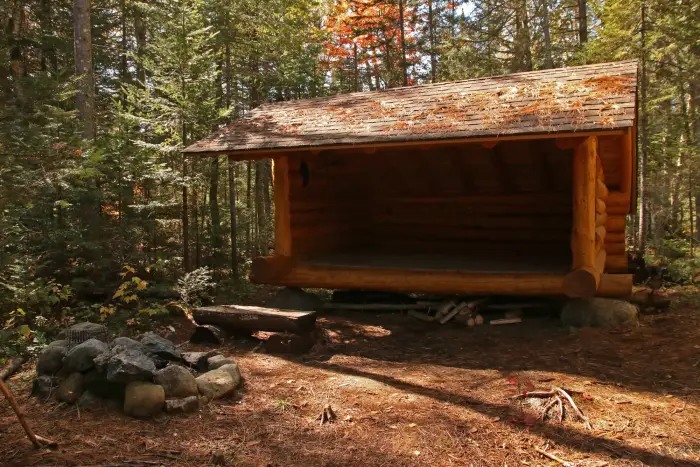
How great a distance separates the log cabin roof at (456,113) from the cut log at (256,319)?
2442 millimetres

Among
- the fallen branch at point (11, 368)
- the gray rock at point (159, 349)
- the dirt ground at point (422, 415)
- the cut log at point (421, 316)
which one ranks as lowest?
the cut log at point (421, 316)

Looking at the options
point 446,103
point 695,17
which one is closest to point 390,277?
point 446,103

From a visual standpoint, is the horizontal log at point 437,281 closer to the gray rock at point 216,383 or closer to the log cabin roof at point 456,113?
the log cabin roof at point 456,113

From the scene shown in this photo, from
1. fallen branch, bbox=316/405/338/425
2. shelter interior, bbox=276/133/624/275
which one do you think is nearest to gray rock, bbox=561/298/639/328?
shelter interior, bbox=276/133/624/275

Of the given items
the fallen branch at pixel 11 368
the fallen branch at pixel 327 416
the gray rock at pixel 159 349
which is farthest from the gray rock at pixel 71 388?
the fallen branch at pixel 327 416

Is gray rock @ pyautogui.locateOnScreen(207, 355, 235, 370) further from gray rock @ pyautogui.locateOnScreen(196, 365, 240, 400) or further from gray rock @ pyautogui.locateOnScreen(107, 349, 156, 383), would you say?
gray rock @ pyautogui.locateOnScreen(107, 349, 156, 383)

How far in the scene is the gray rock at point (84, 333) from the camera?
5457mm

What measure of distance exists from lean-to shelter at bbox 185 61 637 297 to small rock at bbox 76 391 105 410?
4.16 meters

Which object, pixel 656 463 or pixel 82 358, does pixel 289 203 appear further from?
pixel 656 463

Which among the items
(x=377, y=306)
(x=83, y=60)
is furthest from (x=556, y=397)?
(x=83, y=60)

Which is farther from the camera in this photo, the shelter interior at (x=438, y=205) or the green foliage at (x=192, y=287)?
the green foliage at (x=192, y=287)

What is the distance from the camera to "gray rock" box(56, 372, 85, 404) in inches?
175

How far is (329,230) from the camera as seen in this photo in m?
10.1

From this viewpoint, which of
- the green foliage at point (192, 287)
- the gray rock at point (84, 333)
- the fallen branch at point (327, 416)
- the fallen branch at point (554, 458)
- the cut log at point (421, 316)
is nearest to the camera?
the fallen branch at point (554, 458)
